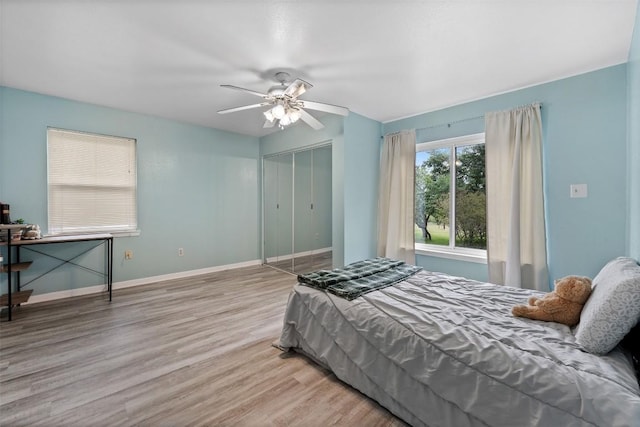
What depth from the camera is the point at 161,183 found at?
4180 mm

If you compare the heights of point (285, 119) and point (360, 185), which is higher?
point (285, 119)

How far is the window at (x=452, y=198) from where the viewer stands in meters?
3.48

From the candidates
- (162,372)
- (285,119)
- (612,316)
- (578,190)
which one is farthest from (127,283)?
(578,190)

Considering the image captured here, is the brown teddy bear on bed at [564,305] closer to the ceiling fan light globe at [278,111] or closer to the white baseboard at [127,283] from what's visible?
the ceiling fan light globe at [278,111]

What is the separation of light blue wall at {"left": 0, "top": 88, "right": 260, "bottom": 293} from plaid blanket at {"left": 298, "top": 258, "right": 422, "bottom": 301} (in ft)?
9.72

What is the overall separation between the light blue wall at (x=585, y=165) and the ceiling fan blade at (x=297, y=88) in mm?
2481

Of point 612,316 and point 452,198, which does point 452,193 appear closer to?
point 452,198

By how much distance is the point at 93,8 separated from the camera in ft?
5.87

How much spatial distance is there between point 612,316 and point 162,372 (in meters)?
2.74

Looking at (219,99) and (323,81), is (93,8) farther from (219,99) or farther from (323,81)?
(323,81)

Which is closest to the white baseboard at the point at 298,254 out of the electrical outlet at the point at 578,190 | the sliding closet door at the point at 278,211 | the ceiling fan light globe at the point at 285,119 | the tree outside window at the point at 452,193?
the sliding closet door at the point at 278,211

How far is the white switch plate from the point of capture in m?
2.63

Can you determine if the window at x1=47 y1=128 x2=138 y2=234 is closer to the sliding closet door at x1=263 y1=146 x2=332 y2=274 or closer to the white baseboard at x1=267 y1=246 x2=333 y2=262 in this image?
the sliding closet door at x1=263 y1=146 x2=332 y2=274

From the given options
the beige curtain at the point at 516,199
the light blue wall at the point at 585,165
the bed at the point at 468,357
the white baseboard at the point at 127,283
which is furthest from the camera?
the white baseboard at the point at 127,283
